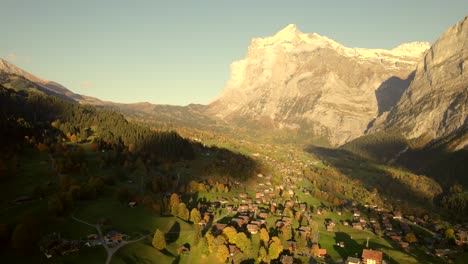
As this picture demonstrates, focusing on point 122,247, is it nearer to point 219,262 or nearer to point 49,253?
point 49,253

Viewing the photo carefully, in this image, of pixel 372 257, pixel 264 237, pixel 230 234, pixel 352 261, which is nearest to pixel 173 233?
pixel 230 234

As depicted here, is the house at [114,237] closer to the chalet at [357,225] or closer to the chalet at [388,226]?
the chalet at [357,225]

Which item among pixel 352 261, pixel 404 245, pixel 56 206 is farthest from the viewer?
pixel 404 245

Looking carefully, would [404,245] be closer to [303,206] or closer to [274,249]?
[274,249]

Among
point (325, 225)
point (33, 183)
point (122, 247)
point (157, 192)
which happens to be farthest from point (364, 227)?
point (33, 183)

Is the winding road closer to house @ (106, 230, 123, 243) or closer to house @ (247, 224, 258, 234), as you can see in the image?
house @ (106, 230, 123, 243)

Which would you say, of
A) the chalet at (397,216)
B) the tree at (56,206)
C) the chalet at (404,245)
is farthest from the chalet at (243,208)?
the chalet at (397,216)
